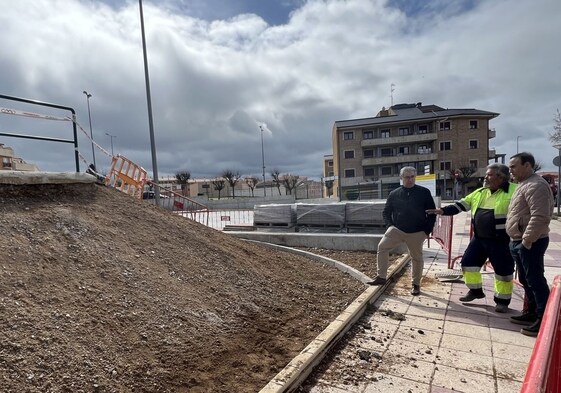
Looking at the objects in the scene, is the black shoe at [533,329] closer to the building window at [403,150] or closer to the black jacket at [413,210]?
the black jacket at [413,210]

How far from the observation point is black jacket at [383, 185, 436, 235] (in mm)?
4652

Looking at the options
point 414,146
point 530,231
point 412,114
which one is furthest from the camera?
point 412,114

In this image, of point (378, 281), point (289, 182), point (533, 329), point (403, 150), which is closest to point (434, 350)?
point (533, 329)

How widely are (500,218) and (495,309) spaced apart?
1.14 m

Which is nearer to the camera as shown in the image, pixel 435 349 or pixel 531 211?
pixel 435 349

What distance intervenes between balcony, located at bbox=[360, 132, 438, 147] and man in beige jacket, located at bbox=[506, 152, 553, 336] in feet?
162

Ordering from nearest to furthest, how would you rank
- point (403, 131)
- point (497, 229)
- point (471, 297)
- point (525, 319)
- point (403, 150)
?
point (525, 319), point (497, 229), point (471, 297), point (403, 150), point (403, 131)

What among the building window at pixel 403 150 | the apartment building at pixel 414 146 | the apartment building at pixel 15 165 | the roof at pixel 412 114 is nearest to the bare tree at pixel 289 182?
the apartment building at pixel 414 146

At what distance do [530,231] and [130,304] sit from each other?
12.8ft

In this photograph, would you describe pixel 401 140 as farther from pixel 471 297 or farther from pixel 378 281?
pixel 471 297

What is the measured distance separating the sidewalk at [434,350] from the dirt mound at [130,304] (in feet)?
1.60

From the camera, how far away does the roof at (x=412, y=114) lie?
161 ft

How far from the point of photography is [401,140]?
50312 millimetres

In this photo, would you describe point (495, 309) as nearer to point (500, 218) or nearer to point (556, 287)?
point (500, 218)
